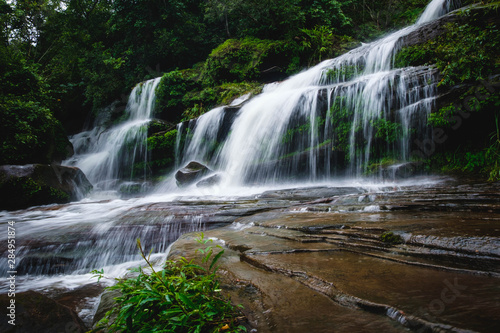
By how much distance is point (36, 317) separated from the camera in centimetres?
207

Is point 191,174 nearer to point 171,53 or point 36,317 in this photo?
point 36,317

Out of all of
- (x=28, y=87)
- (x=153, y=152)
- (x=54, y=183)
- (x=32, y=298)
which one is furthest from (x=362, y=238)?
(x=28, y=87)

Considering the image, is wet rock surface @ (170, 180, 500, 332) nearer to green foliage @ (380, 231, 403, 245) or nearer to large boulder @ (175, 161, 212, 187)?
green foliage @ (380, 231, 403, 245)

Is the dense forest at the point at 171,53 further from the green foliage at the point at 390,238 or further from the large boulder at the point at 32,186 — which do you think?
the green foliage at the point at 390,238

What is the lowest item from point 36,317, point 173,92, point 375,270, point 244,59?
point 36,317

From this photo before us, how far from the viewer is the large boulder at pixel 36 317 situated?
6.52 ft

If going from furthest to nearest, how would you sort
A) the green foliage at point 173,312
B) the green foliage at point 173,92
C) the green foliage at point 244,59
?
the green foliage at point 173,92, the green foliage at point 244,59, the green foliage at point 173,312

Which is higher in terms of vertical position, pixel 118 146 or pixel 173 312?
pixel 118 146

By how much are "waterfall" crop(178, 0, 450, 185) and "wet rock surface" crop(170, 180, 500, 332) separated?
15.0 ft

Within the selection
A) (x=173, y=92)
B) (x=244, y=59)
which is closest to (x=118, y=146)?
(x=173, y=92)

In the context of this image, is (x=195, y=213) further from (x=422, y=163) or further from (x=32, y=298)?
(x=422, y=163)

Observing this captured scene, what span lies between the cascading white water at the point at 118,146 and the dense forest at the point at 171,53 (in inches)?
44.0

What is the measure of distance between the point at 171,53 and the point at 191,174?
44.3ft

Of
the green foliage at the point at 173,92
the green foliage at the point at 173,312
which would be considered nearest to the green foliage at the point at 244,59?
the green foliage at the point at 173,92
